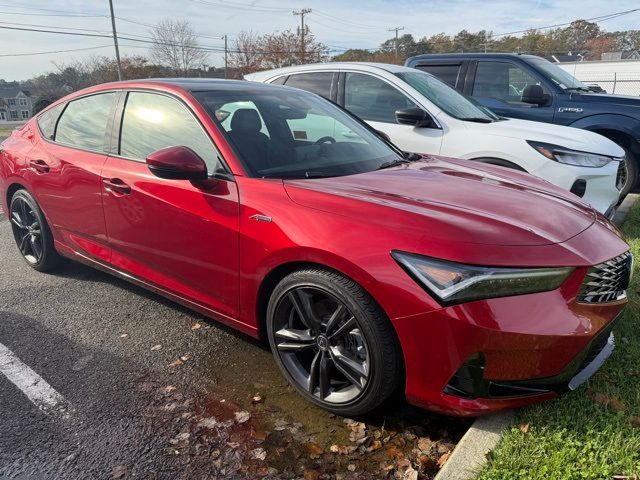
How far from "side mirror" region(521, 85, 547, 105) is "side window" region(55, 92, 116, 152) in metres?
5.17

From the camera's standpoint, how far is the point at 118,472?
2.20 metres

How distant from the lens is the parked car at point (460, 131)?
4750 mm

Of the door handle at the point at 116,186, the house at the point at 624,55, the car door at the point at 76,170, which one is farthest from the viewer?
the house at the point at 624,55

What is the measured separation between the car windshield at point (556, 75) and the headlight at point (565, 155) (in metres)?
2.37

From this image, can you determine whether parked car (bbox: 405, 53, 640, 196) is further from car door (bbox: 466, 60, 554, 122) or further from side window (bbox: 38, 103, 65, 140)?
side window (bbox: 38, 103, 65, 140)

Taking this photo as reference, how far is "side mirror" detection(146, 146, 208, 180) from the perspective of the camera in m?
2.69

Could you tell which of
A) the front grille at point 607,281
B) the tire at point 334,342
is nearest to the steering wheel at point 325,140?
the tire at point 334,342

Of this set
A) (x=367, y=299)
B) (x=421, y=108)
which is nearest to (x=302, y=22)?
(x=421, y=108)

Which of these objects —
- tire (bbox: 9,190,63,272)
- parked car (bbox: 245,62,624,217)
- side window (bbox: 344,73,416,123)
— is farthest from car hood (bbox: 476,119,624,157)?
tire (bbox: 9,190,63,272)

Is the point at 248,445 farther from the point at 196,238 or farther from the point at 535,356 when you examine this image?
the point at 535,356

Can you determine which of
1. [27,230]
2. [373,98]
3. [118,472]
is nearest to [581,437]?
[118,472]

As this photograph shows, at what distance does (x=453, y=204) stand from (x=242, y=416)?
149cm

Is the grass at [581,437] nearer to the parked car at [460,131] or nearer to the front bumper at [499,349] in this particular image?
the front bumper at [499,349]

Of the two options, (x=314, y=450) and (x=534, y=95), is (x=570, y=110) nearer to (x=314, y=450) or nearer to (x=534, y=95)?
(x=534, y=95)
